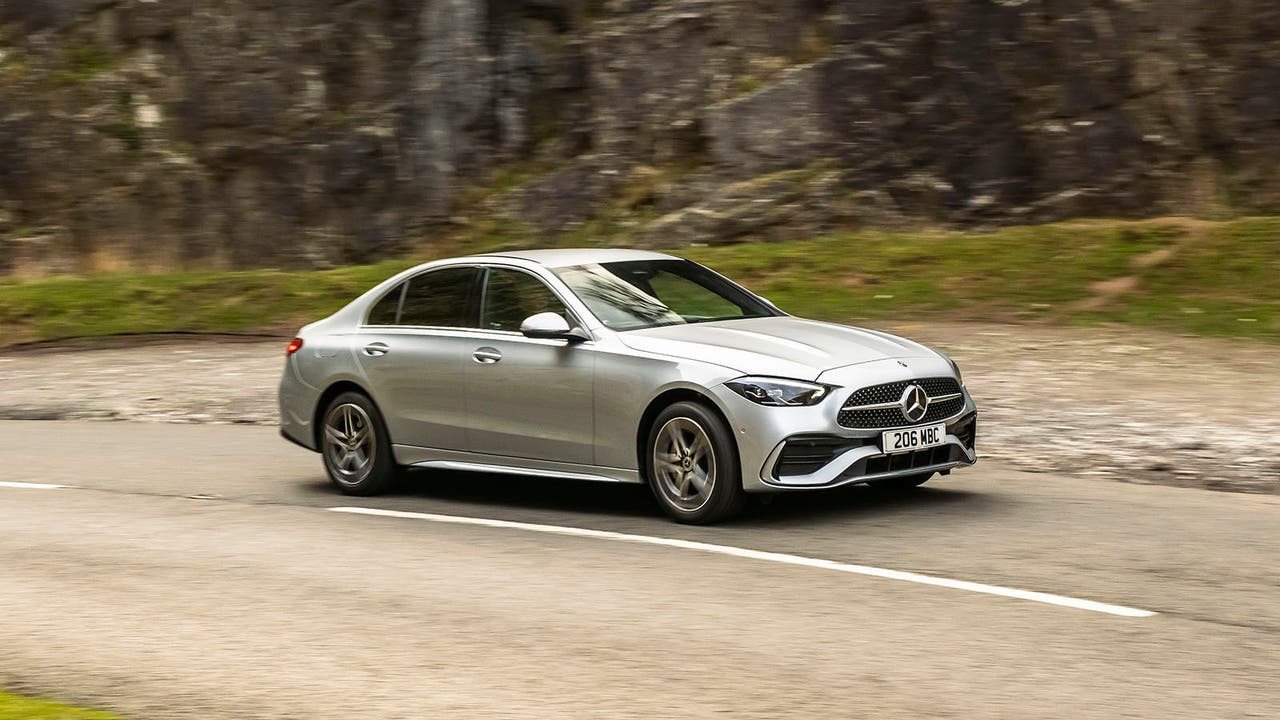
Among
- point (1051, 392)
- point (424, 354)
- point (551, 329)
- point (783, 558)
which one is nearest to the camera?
point (783, 558)

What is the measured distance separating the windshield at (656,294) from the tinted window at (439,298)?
727 millimetres

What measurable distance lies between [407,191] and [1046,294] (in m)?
18.6

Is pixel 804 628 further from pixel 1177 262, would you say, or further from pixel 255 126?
pixel 255 126

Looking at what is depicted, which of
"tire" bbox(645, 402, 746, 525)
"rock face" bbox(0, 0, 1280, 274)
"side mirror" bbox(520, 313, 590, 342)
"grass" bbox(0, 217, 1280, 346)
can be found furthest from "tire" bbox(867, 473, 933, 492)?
"rock face" bbox(0, 0, 1280, 274)

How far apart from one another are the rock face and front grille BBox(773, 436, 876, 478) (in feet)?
60.9

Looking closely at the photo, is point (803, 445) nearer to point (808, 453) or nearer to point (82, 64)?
point (808, 453)

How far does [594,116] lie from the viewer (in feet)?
113

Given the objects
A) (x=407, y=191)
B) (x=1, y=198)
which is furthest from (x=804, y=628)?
(x=1, y=198)

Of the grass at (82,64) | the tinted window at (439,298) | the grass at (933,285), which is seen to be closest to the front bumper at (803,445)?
the tinted window at (439,298)

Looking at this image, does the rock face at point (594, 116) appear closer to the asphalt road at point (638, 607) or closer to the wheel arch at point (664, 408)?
the asphalt road at point (638, 607)

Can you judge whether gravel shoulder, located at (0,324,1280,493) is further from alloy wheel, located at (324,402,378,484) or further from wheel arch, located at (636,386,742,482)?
alloy wheel, located at (324,402,378,484)

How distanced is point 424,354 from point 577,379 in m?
1.36

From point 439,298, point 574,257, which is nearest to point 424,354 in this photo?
point 439,298

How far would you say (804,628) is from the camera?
6715 mm
